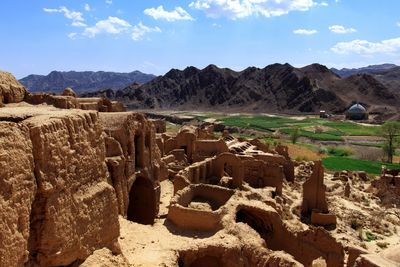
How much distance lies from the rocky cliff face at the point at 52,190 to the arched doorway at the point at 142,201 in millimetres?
7304

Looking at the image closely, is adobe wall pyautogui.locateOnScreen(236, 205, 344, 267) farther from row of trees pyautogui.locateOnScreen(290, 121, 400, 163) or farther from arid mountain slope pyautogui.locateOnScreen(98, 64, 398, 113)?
arid mountain slope pyautogui.locateOnScreen(98, 64, 398, 113)

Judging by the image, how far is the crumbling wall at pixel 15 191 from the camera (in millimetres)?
7941

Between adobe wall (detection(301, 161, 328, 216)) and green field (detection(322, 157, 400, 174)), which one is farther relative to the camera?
green field (detection(322, 157, 400, 174))

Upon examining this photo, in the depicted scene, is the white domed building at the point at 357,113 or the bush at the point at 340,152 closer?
the bush at the point at 340,152

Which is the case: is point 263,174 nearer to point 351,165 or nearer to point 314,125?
point 351,165

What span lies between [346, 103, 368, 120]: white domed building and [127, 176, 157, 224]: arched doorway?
98165 millimetres

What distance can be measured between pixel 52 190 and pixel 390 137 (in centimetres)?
5453

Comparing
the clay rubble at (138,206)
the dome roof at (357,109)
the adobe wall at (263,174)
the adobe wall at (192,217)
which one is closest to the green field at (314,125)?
the dome roof at (357,109)

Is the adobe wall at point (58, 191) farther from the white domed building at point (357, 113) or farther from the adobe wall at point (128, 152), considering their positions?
the white domed building at point (357, 113)

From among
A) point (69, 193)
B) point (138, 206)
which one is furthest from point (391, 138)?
point (69, 193)

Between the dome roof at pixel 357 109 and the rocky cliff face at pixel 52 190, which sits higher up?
the rocky cliff face at pixel 52 190

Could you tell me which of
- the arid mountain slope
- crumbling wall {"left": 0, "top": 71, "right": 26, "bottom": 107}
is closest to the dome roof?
the arid mountain slope

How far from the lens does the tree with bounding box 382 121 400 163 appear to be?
2175 inches

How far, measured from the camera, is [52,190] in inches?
365
